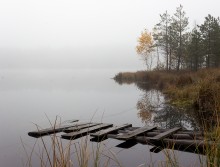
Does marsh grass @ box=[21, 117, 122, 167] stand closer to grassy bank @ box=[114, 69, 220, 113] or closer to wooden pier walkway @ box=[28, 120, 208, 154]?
wooden pier walkway @ box=[28, 120, 208, 154]

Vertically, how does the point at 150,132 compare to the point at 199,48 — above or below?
below

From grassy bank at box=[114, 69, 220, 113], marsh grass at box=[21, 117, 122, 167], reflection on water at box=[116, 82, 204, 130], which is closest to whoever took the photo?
marsh grass at box=[21, 117, 122, 167]

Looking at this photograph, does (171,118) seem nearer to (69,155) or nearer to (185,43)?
(69,155)

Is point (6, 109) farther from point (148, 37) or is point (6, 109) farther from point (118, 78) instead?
point (148, 37)

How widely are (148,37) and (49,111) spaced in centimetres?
4076

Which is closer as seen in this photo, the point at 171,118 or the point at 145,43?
the point at 171,118

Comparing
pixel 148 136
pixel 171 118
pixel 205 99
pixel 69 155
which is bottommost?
pixel 171 118

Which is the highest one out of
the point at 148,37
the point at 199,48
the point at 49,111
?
the point at 148,37

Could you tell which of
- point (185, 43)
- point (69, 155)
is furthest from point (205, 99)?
point (185, 43)

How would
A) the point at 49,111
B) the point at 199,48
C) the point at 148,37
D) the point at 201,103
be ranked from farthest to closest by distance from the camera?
the point at 148,37 < the point at 199,48 < the point at 49,111 < the point at 201,103

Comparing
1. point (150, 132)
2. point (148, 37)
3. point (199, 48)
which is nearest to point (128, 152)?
point (150, 132)

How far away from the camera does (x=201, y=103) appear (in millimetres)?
12055

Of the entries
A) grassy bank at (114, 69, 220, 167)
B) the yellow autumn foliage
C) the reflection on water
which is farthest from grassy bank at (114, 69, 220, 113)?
the yellow autumn foliage

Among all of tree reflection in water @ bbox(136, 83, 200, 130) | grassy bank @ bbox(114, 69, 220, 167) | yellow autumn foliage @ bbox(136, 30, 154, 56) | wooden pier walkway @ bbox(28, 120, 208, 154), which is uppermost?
yellow autumn foliage @ bbox(136, 30, 154, 56)
